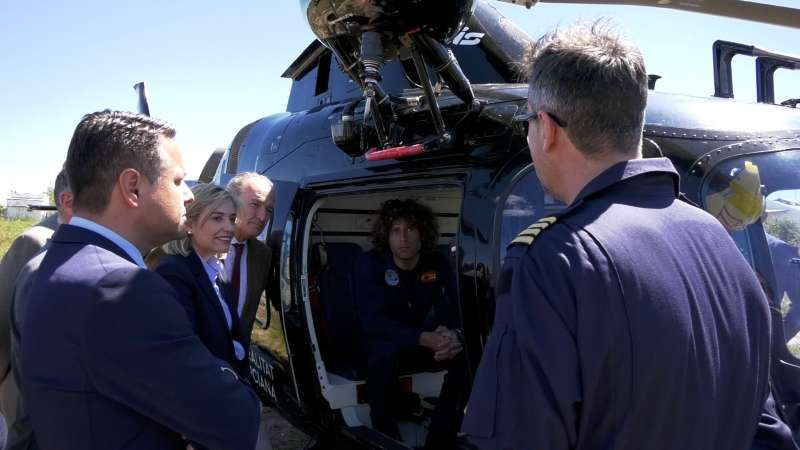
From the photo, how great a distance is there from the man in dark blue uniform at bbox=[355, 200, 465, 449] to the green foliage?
161 centimetres

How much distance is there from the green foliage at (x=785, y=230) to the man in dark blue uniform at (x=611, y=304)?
0.89 metres

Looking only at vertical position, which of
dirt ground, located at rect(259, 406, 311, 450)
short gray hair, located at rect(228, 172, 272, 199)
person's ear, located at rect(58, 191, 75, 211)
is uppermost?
person's ear, located at rect(58, 191, 75, 211)

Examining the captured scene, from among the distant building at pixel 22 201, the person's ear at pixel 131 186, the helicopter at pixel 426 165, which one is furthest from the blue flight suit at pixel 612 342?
the distant building at pixel 22 201

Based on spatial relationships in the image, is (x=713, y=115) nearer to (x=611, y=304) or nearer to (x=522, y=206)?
(x=522, y=206)

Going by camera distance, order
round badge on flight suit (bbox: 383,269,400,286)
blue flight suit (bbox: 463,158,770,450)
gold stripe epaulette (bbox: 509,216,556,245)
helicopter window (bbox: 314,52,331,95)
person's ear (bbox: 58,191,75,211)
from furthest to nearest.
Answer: helicopter window (bbox: 314,52,331,95), round badge on flight suit (bbox: 383,269,400,286), person's ear (bbox: 58,191,75,211), gold stripe epaulette (bbox: 509,216,556,245), blue flight suit (bbox: 463,158,770,450)

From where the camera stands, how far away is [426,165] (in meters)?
2.42

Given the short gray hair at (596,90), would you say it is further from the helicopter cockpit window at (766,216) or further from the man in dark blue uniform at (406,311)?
the man in dark blue uniform at (406,311)

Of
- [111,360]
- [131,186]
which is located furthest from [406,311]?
[111,360]

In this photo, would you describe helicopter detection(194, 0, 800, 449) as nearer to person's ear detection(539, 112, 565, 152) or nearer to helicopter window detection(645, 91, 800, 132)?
helicopter window detection(645, 91, 800, 132)

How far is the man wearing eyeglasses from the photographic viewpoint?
10.4 feet

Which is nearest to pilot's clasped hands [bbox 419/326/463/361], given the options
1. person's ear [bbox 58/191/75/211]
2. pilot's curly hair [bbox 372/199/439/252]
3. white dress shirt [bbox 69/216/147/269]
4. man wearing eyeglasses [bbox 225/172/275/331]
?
pilot's curly hair [bbox 372/199/439/252]

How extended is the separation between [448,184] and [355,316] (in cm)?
172

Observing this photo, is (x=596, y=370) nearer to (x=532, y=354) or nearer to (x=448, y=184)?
(x=532, y=354)

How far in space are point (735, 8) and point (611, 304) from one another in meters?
2.27
